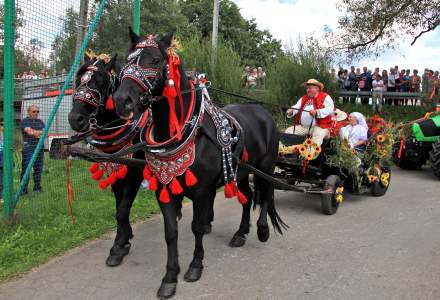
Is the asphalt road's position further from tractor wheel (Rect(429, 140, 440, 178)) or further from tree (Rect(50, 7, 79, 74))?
tractor wheel (Rect(429, 140, 440, 178))

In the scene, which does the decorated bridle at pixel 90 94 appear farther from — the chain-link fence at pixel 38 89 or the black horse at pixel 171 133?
the chain-link fence at pixel 38 89

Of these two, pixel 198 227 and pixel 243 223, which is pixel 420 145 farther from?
pixel 198 227

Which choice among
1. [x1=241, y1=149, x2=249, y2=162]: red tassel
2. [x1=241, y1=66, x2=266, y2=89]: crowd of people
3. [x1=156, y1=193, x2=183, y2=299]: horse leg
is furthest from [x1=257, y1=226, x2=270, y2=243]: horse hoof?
[x1=241, y1=66, x2=266, y2=89]: crowd of people

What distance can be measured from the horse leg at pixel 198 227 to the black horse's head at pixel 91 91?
4.35ft

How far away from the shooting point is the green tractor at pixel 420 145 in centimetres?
933

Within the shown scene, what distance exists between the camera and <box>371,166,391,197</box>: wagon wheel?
25.6ft

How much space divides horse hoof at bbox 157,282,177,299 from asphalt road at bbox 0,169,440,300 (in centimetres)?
7

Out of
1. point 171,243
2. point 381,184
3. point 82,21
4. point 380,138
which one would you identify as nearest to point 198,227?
point 171,243

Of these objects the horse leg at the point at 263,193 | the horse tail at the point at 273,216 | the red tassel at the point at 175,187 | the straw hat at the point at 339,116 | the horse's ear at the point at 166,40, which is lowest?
the horse tail at the point at 273,216

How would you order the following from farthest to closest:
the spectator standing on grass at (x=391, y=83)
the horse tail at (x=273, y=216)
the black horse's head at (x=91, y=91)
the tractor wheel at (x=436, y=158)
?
the spectator standing on grass at (x=391, y=83) < the tractor wheel at (x=436, y=158) < the horse tail at (x=273, y=216) < the black horse's head at (x=91, y=91)

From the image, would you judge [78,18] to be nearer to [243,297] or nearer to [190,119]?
[190,119]

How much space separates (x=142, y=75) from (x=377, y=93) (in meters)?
14.5

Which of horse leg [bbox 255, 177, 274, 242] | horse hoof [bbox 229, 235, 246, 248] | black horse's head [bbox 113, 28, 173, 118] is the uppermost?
black horse's head [bbox 113, 28, 173, 118]

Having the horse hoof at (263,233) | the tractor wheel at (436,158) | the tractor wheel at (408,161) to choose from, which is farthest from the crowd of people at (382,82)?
the horse hoof at (263,233)
